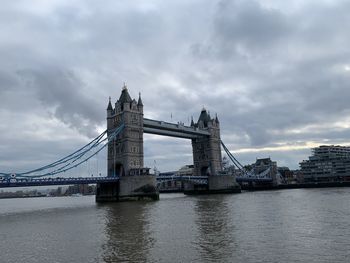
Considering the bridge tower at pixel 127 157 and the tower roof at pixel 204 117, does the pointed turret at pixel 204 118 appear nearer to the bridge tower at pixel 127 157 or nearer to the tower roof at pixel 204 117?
the tower roof at pixel 204 117

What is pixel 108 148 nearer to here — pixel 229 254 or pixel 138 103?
pixel 138 103

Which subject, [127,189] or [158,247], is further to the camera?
[127,189]

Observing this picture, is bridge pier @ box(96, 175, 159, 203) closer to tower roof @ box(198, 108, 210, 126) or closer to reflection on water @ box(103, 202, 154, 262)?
reflection on water @ box(103, 202, 154, 262)

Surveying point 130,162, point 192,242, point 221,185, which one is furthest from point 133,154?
point 192,242

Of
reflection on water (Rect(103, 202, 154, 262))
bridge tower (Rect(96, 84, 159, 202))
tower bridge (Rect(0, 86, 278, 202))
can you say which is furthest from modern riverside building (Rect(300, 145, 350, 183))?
reflection on water (Rect(103, 202, 154, 262))

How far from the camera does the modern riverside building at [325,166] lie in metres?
132

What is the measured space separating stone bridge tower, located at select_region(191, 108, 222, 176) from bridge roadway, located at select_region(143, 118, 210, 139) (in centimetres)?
359

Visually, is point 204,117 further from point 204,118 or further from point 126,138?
point 126,138

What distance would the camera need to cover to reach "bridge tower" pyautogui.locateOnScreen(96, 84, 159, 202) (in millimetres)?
68000

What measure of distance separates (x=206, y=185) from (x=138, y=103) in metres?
31.8

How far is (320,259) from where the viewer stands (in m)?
15.5

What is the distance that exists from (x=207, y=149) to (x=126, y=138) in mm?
37934

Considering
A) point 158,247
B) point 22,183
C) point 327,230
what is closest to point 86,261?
point 158,247

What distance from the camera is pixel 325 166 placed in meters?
138
